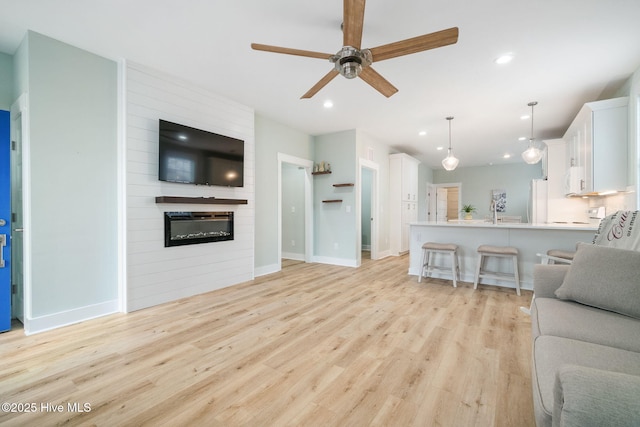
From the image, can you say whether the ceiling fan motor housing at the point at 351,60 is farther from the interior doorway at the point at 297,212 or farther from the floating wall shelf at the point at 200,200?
the interior doorway at the point at 297,212

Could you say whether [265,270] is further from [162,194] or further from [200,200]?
[162,194]

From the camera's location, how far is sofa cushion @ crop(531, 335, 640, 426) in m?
0.92

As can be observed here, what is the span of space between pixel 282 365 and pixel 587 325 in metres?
1.81

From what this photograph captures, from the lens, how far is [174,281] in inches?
132

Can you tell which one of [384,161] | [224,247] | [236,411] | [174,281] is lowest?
[236,411]

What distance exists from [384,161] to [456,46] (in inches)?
157

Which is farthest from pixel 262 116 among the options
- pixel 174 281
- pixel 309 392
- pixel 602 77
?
pixel 602 77

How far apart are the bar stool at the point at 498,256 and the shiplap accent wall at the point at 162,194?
345 cm

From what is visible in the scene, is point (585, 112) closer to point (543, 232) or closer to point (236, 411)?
point (543, 232)

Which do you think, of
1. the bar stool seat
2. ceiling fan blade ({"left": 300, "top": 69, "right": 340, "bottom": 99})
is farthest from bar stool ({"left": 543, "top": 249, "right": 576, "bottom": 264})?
ceiling fan blade ({"left": 300, "top": 69, "right": 340, "bottom": 99})

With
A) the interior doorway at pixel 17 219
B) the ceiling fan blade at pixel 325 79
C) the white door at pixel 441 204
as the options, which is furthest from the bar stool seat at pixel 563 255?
the white door at pixel 441 204

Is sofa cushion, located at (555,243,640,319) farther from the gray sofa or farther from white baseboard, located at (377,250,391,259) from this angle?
white baseboard, located at (377,250,391,259)

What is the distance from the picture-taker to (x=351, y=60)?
212 cm

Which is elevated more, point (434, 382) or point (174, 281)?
point (174, 281)
